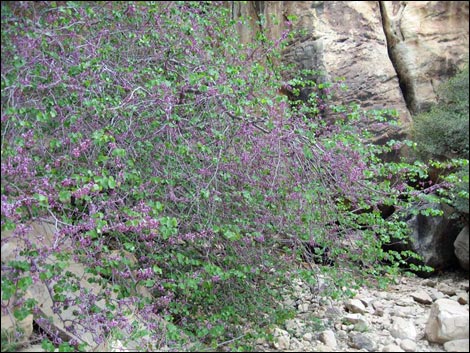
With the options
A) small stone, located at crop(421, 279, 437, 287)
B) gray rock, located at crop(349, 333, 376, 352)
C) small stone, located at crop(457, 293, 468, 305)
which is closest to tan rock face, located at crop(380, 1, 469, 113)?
small stone, located at crop(421, 279, 437, 287)

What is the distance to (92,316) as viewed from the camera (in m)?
2.49

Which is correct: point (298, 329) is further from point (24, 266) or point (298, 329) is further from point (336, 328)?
point (24, 266)

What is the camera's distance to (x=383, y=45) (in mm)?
5910

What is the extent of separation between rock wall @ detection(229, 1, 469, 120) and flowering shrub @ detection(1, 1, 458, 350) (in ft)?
7.95

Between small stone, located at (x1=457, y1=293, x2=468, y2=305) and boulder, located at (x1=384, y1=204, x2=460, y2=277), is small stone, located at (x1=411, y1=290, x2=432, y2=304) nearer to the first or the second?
small stone, located at (x1=457, y1=293, x2=468, y2=305)

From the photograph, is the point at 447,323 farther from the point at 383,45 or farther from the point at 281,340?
the point at 383,45

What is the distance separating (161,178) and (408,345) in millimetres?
1697

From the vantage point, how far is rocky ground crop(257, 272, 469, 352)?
2.61 m

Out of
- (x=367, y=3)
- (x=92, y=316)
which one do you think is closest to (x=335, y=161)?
(x=92, y=316)

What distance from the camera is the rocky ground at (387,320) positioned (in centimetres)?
261

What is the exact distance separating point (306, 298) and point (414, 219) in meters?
1.67

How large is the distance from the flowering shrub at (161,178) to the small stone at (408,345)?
60 centimetres

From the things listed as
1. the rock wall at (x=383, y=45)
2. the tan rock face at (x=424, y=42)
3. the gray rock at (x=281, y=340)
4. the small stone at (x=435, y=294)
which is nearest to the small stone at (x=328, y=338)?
the gray rock at (x=281, y=340)

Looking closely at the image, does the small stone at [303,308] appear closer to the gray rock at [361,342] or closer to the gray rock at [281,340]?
the gray rock at [281,340]
